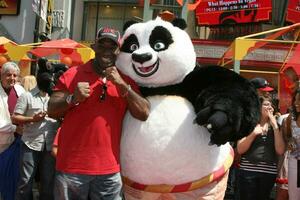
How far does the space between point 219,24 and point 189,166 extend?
1232 cm

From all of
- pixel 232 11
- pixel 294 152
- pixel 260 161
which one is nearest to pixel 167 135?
pixel 294 152

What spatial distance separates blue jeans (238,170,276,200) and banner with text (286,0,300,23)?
1064 centimetres

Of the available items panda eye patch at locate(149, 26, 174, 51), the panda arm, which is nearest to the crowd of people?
panda eye patch at locate(149, 26, 174, 51)

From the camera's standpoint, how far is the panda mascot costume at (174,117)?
9.54 ft

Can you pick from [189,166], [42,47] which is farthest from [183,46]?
[42,47]

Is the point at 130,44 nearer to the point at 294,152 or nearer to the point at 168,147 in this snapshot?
the point at 168,147

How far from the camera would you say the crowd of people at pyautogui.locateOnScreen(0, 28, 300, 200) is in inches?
112

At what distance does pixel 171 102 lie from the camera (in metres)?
3.01

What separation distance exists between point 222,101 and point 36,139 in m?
2.59

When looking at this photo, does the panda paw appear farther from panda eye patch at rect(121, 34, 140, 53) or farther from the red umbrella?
the red umbrella

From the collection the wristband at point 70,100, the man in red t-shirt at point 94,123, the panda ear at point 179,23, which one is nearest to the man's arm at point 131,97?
the man in red t-shirt at point 94,123

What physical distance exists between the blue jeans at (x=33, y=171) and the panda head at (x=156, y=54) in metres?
2.08

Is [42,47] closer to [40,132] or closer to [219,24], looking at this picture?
[40,132]

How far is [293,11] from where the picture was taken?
14.4m
